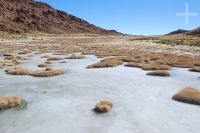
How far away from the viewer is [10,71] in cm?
2211

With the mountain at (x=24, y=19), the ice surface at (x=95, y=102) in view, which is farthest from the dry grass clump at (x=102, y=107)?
the mountain at (x=24, y=19)

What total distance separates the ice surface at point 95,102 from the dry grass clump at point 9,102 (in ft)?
1.47

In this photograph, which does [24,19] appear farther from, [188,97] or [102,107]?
[102,107]

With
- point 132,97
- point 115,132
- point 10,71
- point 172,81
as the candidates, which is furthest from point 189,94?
point 10,71

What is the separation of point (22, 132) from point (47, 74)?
10359 millimetres

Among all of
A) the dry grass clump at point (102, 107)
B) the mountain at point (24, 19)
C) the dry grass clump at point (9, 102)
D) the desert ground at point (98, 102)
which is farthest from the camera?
the mountain at point (24, 19)

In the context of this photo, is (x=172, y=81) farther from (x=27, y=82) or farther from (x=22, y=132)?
(x=22, y=132)

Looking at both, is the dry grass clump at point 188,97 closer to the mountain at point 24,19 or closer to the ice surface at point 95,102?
the ice surface at point 95,102

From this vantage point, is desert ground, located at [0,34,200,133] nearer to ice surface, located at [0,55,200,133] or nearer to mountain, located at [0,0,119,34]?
ice surface, located at [0,55,200,133]

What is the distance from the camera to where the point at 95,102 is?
1397 centimetres

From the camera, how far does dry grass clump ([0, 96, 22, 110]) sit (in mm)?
13078

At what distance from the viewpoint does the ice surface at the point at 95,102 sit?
11008 mm

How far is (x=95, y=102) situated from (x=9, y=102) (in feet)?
11.5

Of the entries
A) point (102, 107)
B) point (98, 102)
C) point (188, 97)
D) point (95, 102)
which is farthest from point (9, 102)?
point (188, 97)
